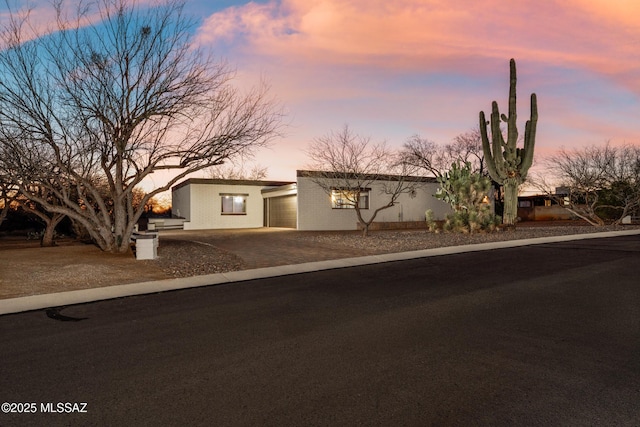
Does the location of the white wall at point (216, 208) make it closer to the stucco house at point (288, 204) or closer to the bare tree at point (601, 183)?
the stucco house at point (288, 204)

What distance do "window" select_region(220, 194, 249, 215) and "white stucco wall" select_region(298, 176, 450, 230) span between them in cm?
670

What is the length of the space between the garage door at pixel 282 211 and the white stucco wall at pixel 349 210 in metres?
1.04

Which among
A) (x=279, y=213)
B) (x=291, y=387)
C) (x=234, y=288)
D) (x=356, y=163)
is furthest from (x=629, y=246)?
(x=279, y=213)

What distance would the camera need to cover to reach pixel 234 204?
3272cm

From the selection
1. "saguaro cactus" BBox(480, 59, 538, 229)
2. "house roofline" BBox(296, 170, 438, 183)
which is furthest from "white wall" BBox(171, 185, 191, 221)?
"saguaro cactus" BBox(480, 59, 538, 229)

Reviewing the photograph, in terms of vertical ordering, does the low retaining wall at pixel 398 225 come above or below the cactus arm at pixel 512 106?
below

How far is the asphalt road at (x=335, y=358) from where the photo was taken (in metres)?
3.52

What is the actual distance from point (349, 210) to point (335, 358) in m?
25.7

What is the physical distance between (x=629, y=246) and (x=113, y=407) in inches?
773

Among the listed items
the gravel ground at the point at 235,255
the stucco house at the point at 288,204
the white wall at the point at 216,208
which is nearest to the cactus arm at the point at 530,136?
the gravel ground at the point at 235,255

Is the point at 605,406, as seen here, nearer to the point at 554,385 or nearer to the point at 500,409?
the point at 554,385

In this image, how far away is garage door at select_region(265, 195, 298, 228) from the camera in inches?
1180

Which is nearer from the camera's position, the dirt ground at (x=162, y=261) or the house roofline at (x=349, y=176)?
the dirt ground at (x=162, y=261)

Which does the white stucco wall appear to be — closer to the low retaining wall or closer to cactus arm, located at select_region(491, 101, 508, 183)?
the low retaining wall
